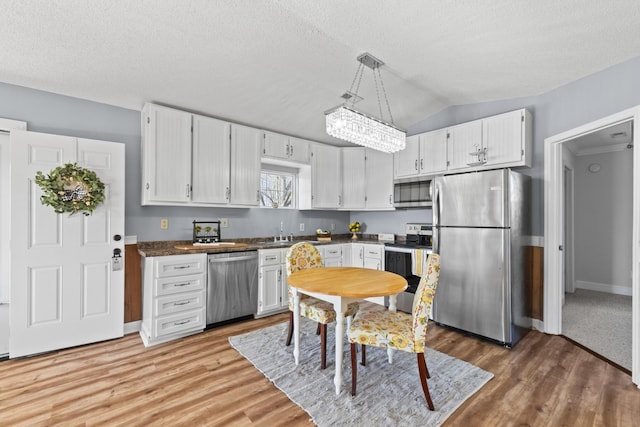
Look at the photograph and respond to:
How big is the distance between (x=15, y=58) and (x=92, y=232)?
5.00 feet

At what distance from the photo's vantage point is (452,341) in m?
2.98

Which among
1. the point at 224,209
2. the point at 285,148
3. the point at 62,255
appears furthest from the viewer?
the point at 285,148

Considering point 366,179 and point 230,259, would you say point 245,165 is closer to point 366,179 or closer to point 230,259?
point 230,259

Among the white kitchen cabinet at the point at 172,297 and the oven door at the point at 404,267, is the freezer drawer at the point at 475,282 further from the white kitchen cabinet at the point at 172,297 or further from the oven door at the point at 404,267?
the white kitchen cabinet at the point at 172,297

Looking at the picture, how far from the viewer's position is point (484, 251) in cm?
297

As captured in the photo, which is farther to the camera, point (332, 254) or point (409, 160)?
point (332, 254)

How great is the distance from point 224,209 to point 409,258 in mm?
2503

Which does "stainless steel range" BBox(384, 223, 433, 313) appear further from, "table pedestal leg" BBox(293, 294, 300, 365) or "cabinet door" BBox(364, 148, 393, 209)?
"table pedestal leg" BBox(293, 294, 300, 365)

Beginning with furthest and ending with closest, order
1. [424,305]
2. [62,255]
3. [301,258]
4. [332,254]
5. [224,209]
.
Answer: [332,254]
[224,209]
[301,258]
[62,255]
[424,305]

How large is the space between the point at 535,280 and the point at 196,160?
4047mm

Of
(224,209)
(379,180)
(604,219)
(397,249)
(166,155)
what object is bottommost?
(397,249)

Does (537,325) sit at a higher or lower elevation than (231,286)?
lower

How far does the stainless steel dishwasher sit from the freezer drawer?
7.05 ft

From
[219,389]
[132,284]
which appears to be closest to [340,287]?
[219,389]
